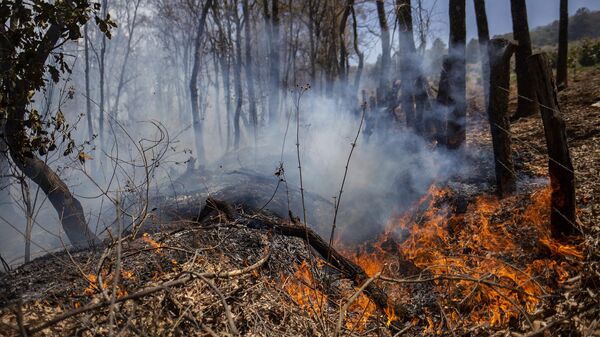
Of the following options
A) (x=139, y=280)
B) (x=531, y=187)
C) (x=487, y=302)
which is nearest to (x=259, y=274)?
(x=139, y=280)

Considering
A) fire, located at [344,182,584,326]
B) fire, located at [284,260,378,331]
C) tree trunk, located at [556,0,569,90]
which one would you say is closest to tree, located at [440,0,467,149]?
fire, located at [344,182,584,326]

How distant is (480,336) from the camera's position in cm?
360

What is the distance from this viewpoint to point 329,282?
132 inches

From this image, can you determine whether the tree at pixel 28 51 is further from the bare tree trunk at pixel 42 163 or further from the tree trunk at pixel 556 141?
the tree trunk at pixel 556 141

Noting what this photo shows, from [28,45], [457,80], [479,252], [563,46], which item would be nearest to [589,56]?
[563,46]

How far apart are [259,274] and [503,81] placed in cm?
507

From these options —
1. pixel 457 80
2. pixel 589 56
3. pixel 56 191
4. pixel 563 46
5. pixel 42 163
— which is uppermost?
pixel 589 56

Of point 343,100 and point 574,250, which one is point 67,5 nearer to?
point 574,250

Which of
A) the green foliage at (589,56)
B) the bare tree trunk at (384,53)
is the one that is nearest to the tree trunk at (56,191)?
the bare tree trunk at (384,53)

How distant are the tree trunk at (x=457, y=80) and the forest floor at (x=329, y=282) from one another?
174 cm

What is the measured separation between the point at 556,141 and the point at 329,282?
300 centimetres

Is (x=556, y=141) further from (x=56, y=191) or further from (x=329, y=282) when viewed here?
(x=56, y=191)

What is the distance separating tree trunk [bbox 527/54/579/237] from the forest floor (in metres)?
0.37

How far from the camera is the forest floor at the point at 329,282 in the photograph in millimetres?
2758
